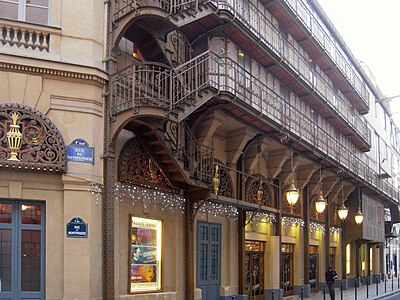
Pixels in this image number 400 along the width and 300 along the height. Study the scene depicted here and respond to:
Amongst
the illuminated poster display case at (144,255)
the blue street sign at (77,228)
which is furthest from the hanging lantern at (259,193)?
the blue street sign at (77,228)

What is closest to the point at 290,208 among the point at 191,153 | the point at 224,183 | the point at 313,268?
the point at 313,268

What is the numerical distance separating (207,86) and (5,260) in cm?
690

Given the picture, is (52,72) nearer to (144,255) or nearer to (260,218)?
(144,255)

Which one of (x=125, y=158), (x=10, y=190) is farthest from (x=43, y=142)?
(x=125, y=158)

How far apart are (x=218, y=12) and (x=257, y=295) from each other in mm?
11687

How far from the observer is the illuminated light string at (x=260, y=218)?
71.7 feet

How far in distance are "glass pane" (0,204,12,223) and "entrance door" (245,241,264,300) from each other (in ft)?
37.1

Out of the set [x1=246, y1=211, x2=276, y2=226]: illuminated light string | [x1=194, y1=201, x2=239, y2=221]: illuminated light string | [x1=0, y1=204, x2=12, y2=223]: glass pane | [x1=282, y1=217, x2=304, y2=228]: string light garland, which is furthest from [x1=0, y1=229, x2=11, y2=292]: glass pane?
[x1=282, y1=217, x2=304, y2=228]: string light garland

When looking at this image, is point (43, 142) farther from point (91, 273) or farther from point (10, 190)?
point (91, 273)

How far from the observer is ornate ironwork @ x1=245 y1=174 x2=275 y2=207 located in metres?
22.1

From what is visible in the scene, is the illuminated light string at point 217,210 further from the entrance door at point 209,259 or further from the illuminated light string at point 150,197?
the illuminated light string at point 150,197

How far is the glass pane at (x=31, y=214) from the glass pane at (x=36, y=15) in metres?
4.40

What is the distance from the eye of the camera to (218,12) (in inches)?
692

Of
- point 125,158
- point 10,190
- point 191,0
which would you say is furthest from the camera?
point 191,0
